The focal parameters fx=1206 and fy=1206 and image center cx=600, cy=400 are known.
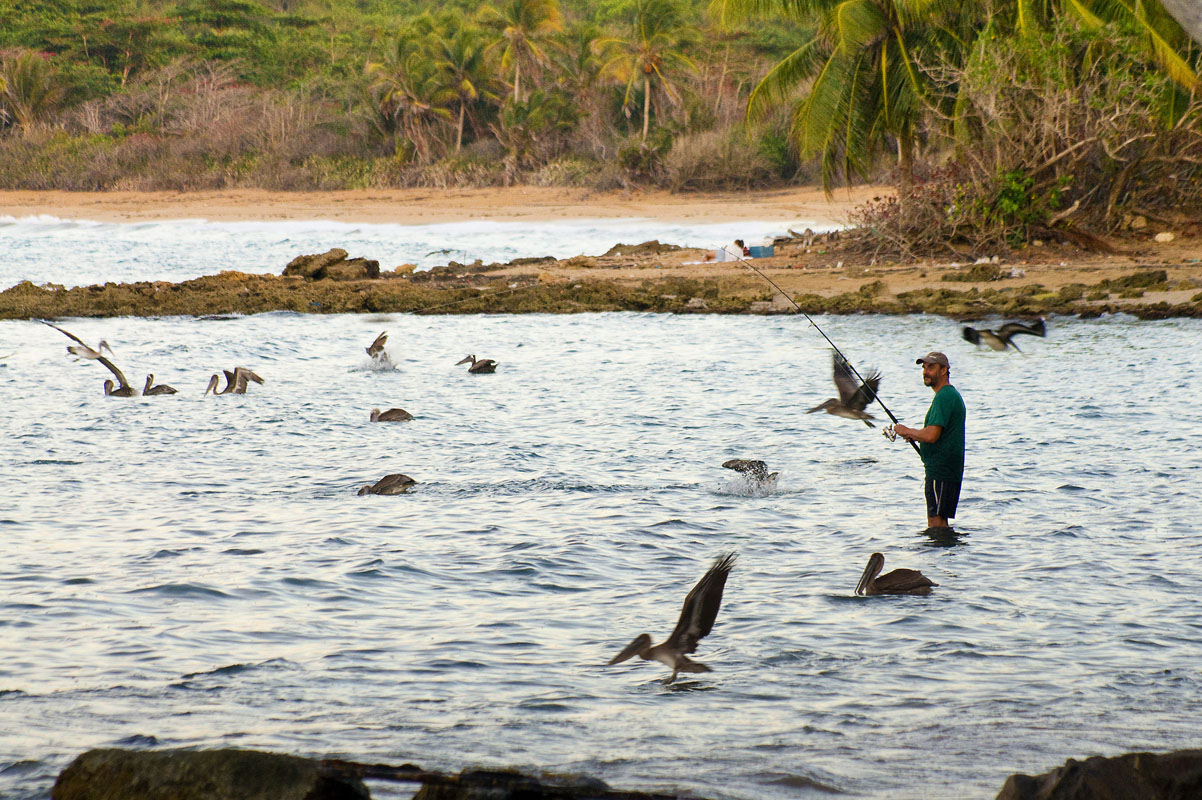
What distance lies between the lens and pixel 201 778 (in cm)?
357

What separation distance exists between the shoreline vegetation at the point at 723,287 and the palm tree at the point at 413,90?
2097 centimetres

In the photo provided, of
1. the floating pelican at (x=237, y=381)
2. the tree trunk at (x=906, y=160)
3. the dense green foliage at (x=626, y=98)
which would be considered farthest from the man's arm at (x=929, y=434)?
the tree trunk at (x=906, y=160)

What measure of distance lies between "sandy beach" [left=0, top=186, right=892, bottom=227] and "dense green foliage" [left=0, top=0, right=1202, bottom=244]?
115 cm

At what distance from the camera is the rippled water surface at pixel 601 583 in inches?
194

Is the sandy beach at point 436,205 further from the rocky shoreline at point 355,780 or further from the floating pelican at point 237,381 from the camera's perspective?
the rocky shoreline at point 355,780

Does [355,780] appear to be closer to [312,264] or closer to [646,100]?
[312,264]

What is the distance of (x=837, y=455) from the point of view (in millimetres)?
11031

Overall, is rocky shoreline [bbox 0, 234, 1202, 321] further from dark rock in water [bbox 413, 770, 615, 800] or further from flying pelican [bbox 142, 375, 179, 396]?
dark rock in water [bbox 413, 770, 615, 800]

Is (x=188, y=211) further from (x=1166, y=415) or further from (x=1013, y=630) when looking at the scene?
(x=1013, y=630)

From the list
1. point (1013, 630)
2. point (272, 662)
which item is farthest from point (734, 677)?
point (272, 662)

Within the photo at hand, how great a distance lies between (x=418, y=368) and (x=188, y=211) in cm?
3008

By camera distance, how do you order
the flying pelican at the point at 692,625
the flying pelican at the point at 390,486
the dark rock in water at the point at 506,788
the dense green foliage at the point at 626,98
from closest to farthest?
the dark rock in water at the point at 506,788, the flying pelican at the point at 692,625, the flying pelican at the point at 390,486, the dense green foliage at the point at 626,98

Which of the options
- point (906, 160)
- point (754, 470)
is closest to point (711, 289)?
point (906, 160)

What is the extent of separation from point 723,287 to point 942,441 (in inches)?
592
